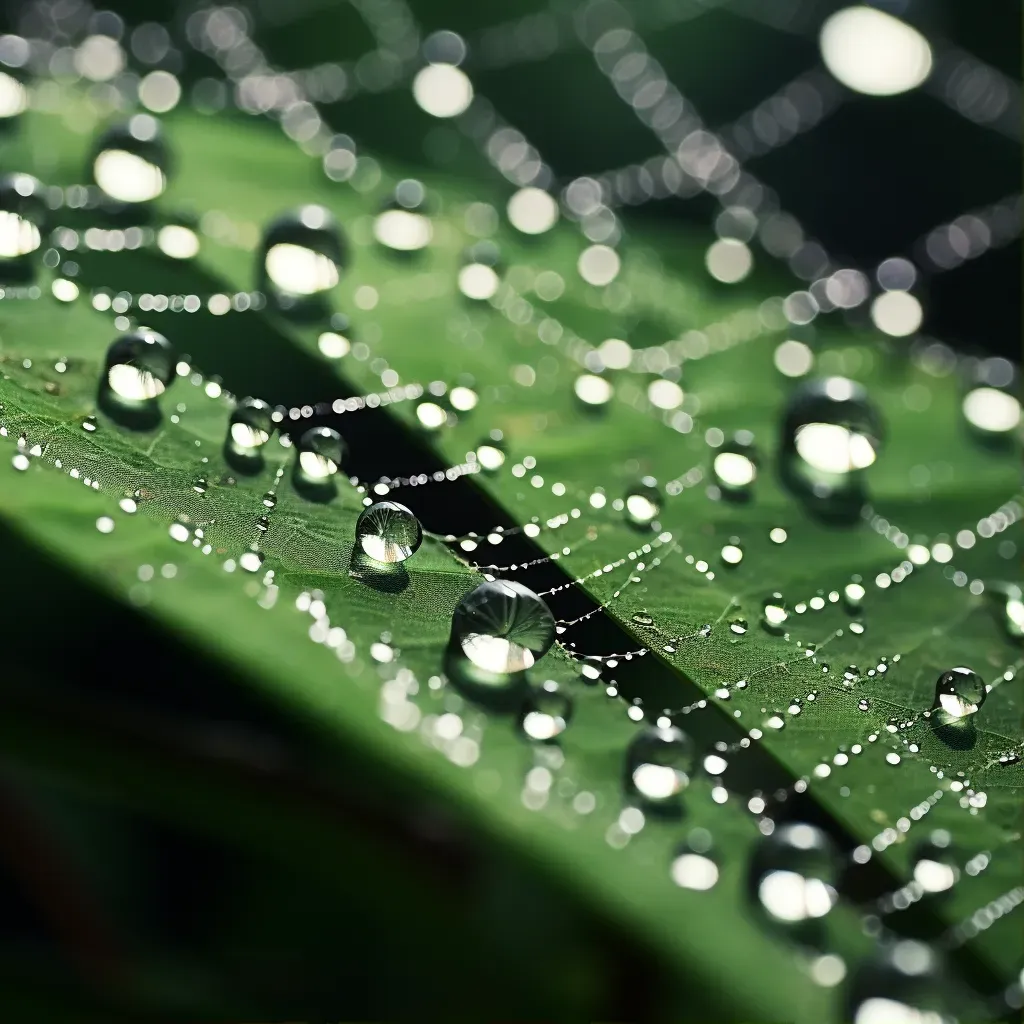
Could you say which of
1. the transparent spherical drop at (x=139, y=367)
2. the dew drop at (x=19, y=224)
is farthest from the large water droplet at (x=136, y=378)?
the dew drop at (x=19, y=224)

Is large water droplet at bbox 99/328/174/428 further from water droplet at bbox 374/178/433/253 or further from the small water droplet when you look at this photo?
water droplet at bbox 374/178/433/253

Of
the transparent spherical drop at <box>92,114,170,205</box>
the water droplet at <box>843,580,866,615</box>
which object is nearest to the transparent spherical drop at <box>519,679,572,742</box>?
the water droplet at <box>843,580,866,615</box>

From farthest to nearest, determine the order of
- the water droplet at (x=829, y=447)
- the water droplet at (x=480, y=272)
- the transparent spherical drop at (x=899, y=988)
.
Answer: the water droplet at (x=480, y=272)
the water droplet at (x=829, y=447)
the transparent spherical drop at (x=899, y=988)

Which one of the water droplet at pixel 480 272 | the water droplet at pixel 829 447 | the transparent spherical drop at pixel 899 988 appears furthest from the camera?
the water droplet at pixel 480 272

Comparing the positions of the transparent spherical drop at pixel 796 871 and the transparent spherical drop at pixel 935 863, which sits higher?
the transparent spherical drop at pixel 935 863

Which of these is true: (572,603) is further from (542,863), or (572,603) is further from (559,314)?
(559,314)

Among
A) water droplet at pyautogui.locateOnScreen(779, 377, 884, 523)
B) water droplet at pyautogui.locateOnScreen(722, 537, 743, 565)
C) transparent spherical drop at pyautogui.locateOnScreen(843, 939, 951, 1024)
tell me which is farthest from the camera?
water droplet at pyautogui.locateOnScreen(779, 377, 884, 523)

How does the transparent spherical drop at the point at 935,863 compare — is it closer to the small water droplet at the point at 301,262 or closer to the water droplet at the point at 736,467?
the water droplet at the point at 736,467
